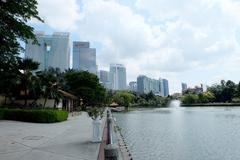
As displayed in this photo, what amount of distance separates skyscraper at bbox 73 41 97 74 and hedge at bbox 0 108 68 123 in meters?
156

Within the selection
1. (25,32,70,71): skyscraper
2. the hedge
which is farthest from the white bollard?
(25,32,70,71): skyscraper

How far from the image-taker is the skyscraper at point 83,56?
186m

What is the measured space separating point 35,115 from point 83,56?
162973 millimetres

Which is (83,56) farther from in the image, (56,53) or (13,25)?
(13,25)

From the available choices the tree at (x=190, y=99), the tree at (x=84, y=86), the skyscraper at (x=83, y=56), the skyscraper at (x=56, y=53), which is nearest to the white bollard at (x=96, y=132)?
the tree at (x=84, y=86)

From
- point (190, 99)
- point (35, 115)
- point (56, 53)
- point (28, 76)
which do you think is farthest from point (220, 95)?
point (35, 115)

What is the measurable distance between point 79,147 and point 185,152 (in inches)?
187

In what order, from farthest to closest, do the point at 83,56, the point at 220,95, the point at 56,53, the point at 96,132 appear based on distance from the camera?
1. the point at 83,56
2. the point at 220,95
3. the point at 56,53
4. the point at 96,132

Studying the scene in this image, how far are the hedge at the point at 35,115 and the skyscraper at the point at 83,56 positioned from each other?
15557 centimetres

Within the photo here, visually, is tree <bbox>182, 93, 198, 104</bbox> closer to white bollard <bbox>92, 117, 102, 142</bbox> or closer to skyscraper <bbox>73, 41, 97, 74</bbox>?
skyscraper <bbox>73, 41, 97, 74</bbox>

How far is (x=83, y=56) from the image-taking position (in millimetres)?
186875

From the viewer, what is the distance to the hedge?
2538 centimetres

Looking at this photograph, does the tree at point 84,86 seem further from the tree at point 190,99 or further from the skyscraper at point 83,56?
the skyscraper at point 83,56

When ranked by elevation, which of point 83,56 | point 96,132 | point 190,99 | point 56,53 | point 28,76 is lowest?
point 96,132
